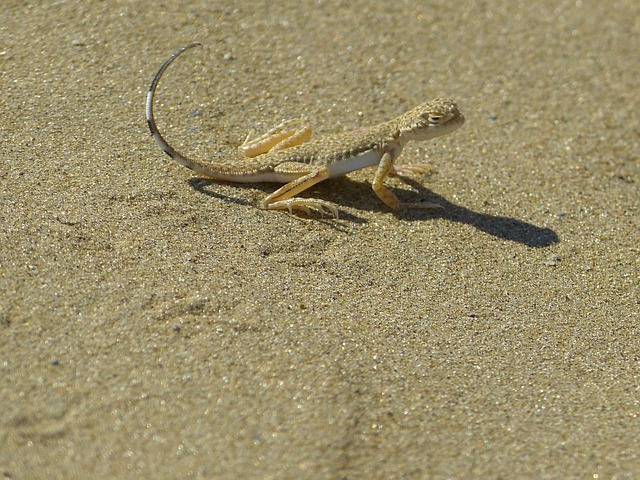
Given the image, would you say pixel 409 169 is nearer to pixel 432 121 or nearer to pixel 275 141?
pixel 432 121

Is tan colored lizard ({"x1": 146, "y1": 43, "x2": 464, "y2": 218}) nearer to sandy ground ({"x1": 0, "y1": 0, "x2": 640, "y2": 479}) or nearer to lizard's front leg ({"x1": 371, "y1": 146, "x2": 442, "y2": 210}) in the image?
lizard's front leg ({"x1": 371, "y1": 146, "x2": 442, "y2": 210})

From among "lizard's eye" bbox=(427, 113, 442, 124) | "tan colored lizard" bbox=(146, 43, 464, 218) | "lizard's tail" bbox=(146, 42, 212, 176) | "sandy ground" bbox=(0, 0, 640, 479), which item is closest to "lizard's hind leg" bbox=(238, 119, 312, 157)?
"tan colored lizard" bbox=(146, 43, 464, 218)

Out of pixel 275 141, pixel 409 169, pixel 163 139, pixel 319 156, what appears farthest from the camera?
pixel 409 169

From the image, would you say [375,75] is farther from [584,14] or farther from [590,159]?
[584,14]

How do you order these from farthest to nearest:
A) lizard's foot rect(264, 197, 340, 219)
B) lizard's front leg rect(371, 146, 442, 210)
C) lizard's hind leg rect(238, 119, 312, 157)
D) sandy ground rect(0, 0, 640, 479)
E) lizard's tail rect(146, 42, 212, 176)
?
lizard's hind leg rect(238, 119, 312, 157) → lizard's front leg rect(371, 146, 442, 210) → lizard's foot rect(264, 197, 340, 219) → lizard's tail rect(146, 42, 212, 176) → sandy ground rect(0, 0, 640, 479)

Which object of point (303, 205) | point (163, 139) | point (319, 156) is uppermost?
point (163, 139)

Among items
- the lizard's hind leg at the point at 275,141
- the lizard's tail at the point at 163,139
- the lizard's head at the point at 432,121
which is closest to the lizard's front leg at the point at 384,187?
the lizard's head at the point at 432,121

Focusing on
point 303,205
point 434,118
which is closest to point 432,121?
point 434,118

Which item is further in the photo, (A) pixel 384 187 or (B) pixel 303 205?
(A) pixel 384 187
